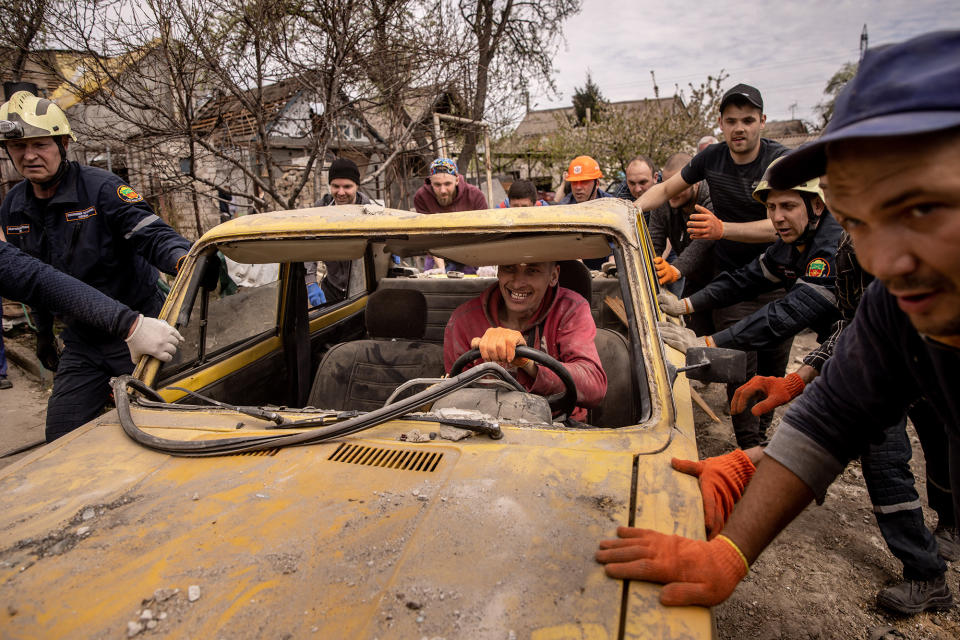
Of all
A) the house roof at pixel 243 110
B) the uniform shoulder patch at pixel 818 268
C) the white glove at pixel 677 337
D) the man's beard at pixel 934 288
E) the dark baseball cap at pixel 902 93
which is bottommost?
the white glove at pixel 677 337

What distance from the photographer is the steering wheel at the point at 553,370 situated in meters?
1.97

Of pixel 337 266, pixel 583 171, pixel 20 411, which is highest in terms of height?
pixel 583 171

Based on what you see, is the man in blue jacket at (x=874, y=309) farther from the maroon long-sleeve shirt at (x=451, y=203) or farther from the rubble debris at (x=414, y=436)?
the maroon long-sleeve shirt at (x=451, y=203)

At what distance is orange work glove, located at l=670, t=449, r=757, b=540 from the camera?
1429mm

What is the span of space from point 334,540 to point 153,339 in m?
1.31

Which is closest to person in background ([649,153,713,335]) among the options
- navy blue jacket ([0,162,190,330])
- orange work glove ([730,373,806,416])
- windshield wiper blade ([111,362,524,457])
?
orange work glove ([730,373,806,416])

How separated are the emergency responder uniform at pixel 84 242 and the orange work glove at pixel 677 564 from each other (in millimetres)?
2479

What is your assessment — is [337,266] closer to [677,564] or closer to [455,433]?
[455,433]

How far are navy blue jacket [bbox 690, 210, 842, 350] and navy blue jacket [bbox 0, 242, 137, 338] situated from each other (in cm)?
300

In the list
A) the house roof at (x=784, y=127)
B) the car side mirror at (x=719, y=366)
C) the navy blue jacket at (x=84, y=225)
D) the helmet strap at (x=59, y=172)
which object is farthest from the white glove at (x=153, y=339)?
the house roof at (x=784, y=127)

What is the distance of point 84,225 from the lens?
2.90 meters

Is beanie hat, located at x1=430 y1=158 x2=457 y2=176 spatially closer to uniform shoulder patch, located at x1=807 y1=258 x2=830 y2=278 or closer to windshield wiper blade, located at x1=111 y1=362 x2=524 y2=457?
uniform shoulder patch, located at x1=807 y1=258 x2=830 y2=278

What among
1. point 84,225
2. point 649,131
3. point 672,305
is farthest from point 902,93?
point 649,131

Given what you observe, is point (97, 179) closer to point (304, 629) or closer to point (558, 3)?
point (304, 629)
